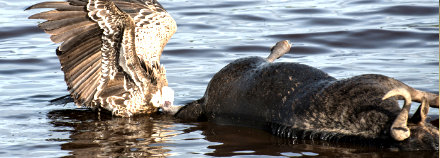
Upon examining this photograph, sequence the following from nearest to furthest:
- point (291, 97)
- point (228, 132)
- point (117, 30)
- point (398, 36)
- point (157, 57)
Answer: point (291, 97)
point (228, 132)
point (117, 30)
point (157, 57)
point (398, 36)

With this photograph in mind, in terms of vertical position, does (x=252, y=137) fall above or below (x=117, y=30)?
below

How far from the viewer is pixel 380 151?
4.66m

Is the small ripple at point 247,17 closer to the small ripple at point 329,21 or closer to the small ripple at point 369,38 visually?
the small ripple at point 329,21

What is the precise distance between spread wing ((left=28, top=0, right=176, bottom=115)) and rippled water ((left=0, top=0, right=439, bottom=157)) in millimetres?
232

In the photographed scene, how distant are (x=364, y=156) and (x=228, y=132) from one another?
1.17 meters

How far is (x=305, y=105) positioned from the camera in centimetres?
492

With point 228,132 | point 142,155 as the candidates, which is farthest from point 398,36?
point 142,155

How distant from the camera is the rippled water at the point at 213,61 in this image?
515 cm

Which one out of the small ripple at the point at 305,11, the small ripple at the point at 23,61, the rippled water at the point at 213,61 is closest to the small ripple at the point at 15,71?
the rippled water at the point at 213,61

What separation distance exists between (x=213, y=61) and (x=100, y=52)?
217cm

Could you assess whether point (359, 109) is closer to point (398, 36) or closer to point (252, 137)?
point (252, 137)

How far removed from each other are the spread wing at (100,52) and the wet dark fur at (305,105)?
76cm

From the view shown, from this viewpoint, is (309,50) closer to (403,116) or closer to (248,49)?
(248,49)

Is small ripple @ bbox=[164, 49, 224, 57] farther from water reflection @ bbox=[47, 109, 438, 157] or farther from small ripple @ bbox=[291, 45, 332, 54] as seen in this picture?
water reflection @ bbox=[47, 109, 438, 157]
